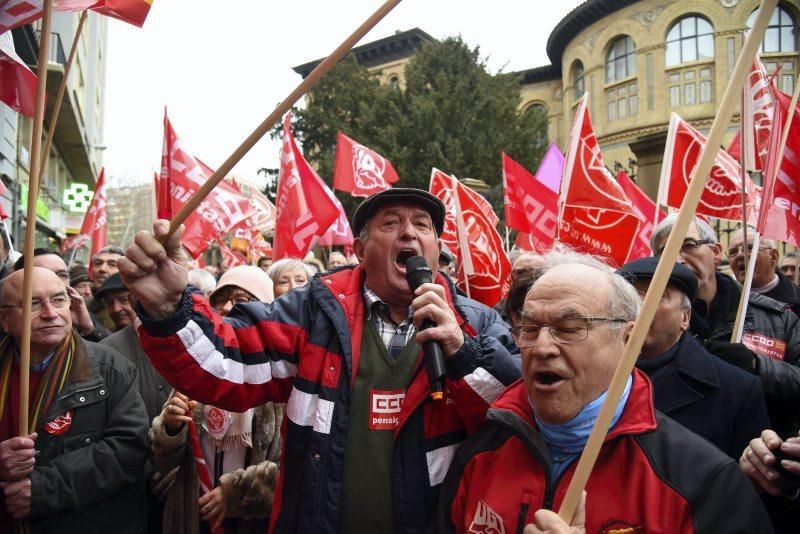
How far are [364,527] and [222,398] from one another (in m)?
0.61

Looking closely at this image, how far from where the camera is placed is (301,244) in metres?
7.09

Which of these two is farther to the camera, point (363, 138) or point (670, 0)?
point (670, 0)

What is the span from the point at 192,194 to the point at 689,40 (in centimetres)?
3163

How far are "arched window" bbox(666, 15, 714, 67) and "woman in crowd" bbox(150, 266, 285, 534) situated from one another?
1309 inches

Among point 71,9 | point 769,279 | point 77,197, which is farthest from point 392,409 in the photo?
point 77,197

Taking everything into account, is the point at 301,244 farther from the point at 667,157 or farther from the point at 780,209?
the point at 780,209

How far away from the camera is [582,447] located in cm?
180

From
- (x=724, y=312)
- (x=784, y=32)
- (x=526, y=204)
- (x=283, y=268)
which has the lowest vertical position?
(x=724, y=312)

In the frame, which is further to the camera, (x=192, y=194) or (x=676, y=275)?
(x=192, y=194)

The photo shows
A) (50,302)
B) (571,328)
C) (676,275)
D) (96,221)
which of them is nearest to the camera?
(571,328)

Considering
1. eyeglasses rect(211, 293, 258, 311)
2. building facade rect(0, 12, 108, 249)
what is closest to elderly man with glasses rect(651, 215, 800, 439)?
eyeglasses rect(211, 293, 258, 311)

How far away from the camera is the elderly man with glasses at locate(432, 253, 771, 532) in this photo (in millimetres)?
1642

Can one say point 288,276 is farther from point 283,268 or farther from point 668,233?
point 668,233

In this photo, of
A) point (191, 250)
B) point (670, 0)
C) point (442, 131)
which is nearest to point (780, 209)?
point (191, 250)
